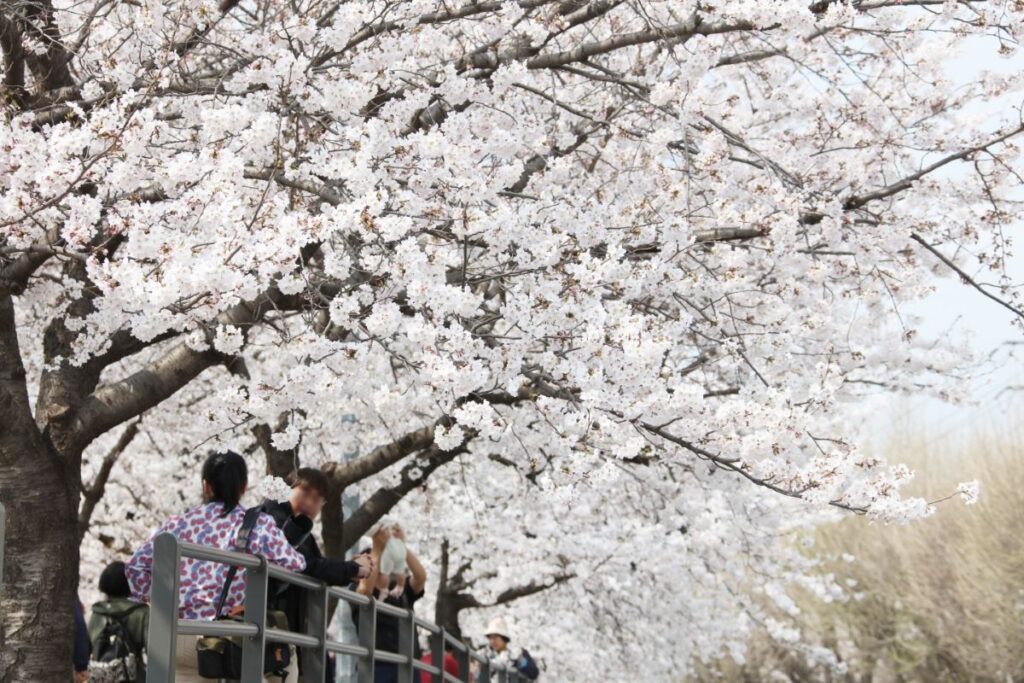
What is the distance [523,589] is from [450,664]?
7.94 meters

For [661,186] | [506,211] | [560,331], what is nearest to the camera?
[506,211]

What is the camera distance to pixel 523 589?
1833cm

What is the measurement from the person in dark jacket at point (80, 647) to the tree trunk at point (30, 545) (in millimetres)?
Result: 209

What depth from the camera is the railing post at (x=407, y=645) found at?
7.98 meters

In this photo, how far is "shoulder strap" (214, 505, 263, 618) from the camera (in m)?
5.75

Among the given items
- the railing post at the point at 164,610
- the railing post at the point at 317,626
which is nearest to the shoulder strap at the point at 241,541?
the railing post at the point at 317,626

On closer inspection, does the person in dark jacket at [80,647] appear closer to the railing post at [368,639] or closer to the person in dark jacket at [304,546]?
the railing post at [368,639]

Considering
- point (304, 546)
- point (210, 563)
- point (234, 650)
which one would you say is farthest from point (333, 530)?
point (234, 650)

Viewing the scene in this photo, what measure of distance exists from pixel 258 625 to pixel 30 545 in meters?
2.21

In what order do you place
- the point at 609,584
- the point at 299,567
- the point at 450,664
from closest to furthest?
the point at 299,567 → the point at 450,664 → the point at 609,584

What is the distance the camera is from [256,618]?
5.49 meters

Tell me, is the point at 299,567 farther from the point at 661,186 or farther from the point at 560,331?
the point at 661,186

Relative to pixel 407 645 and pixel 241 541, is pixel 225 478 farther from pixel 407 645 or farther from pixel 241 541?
pixel 407 645

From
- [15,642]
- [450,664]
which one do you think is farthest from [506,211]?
[450,664]
